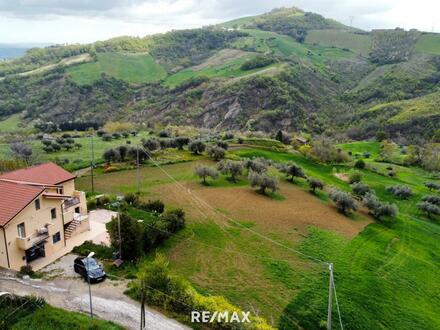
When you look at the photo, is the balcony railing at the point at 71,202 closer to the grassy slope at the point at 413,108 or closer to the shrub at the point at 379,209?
the shrub at the point at 379,209

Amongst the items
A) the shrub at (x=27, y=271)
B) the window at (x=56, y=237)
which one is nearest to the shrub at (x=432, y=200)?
the window at (x=56, y=237)

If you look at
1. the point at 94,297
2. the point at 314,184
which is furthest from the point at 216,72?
the point at 94,297

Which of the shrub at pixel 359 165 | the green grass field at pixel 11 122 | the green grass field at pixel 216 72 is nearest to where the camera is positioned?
the shrub at pixel 359 165

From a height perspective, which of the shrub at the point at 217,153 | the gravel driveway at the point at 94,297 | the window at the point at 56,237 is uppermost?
the window at the point at 56,237

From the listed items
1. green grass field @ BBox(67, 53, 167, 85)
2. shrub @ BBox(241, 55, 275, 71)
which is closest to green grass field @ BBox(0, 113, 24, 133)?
green grass field @ BBox(67, 53, 167, 85)

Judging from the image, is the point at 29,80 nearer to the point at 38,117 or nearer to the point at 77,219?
the point at 38,117

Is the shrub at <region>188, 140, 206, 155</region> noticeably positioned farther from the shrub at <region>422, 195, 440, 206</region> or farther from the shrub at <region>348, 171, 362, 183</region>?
the shrub at <region>422, 195, 440, 206</region>
